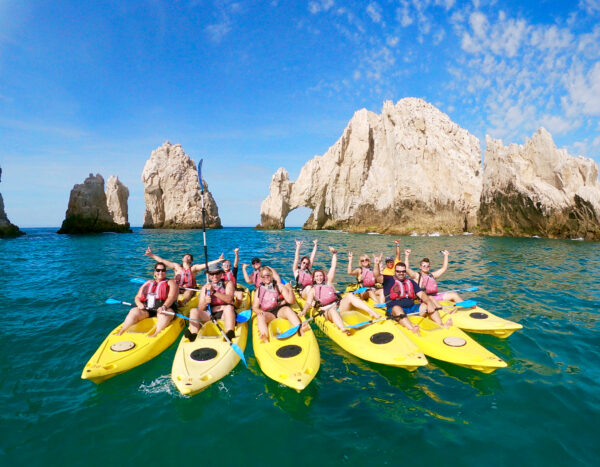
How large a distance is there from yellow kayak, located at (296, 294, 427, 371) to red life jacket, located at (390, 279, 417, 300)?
39.5 inches

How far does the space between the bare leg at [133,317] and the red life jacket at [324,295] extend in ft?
13.9

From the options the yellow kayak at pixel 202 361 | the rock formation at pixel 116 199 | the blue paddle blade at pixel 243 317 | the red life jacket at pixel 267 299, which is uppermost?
the rock formation at pixel 116 199

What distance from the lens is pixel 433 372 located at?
17.9ft

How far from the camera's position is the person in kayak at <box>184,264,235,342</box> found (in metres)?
6.55

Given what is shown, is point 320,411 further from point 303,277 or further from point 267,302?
point 303,277

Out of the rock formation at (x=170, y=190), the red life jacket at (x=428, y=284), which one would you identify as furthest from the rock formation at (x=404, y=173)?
the red life jacket at (x=428, y=284)

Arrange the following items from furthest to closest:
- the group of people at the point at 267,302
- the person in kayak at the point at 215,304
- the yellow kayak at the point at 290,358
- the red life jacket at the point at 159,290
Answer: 1. the red life jacket at the point at 159,290
2. the group of people at the point at 267,302
3. the person in kayak at the point at 215,304
4. the yellow kayak at the point at 290,358

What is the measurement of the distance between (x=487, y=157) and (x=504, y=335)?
133 feet

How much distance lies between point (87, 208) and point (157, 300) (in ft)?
192

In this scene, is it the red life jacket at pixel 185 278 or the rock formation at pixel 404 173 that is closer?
the red life jacket at pixel 185 278

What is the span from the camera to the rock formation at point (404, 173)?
43656 millimetres

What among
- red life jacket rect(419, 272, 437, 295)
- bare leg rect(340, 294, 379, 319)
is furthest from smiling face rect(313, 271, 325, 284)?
red life jacket rect(419, 272, 437, 295)

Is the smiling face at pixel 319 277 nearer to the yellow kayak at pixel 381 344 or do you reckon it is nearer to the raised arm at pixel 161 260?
the yellow kayak at pixel 381 344

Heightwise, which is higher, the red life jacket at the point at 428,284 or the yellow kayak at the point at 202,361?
the red life jacket at the point at 428,284
